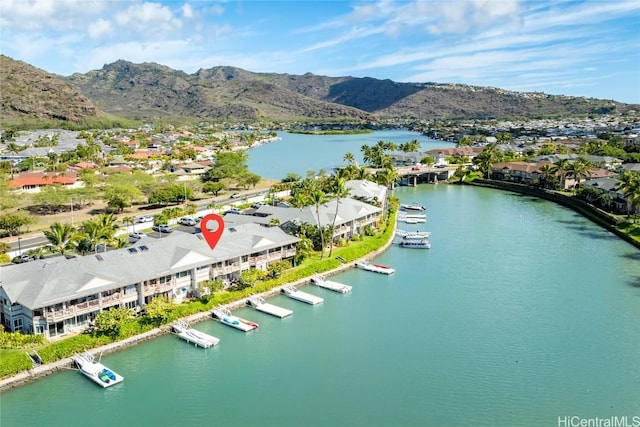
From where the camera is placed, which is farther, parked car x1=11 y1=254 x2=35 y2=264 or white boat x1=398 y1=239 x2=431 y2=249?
white boat x1=398 y1=239 x2=431 y2=249

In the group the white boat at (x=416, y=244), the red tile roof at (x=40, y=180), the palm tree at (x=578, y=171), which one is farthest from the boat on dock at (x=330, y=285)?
the palm tree at (x=578, y=171)

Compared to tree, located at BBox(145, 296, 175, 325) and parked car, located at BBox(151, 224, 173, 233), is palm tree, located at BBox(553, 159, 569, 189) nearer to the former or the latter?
parked car, located at BBox(151, 224, 173, 233)

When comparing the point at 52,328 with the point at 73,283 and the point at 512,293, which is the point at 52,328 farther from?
the point at 512,293

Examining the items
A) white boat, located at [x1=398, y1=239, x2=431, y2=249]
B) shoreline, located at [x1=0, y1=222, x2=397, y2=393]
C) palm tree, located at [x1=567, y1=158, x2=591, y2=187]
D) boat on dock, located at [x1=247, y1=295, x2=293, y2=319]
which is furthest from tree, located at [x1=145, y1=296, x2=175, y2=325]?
palm tree, located at [x1=567, y1=158, x2=591, y2=187]

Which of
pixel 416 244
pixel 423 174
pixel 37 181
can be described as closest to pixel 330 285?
pixel 416 244

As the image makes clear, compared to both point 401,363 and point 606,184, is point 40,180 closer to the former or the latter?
point 401,363

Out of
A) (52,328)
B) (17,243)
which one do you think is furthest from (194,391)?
(17,243)
